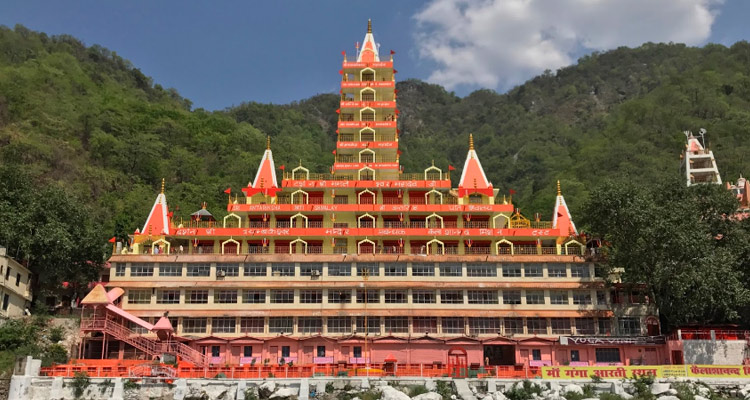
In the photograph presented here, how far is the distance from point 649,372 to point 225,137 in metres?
81.9

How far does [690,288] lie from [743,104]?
7841cm

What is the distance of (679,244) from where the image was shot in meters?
50.0

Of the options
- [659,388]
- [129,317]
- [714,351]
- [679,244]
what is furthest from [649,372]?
[129,317]

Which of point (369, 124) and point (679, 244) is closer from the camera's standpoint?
point (679, 244)

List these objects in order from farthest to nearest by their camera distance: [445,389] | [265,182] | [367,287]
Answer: [265,182] → [367,287] → [445,389]

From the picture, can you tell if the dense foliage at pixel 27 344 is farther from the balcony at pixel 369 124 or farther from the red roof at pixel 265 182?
the balcony at pixel 369 124

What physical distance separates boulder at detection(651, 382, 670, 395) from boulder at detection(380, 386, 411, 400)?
15.1 m

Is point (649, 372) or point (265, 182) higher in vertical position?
point (265, 182)

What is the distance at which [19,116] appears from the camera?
8612cm

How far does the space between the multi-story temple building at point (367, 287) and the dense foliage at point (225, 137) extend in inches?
282

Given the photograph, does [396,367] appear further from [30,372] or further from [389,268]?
[30,372]

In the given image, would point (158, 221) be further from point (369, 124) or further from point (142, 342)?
point (369, 124)

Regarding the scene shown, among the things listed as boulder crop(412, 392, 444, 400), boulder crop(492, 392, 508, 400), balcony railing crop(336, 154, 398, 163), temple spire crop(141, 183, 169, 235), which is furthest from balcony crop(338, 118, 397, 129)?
boulder crop(412, 392, 444, 400)

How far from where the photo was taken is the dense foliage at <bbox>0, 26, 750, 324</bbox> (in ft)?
266
